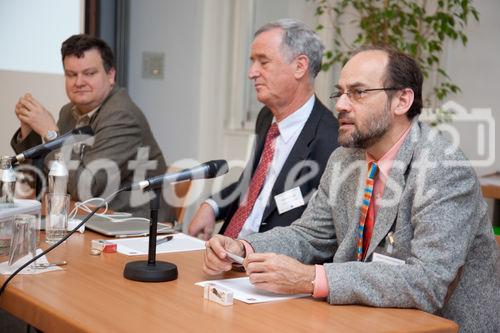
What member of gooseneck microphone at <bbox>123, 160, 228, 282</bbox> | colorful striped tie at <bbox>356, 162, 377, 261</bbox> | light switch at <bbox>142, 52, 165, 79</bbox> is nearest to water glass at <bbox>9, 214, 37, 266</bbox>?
gooseneck microphone at <bbox>123, 160, 228, 282</bbox>

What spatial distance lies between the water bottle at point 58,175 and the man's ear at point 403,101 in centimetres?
115

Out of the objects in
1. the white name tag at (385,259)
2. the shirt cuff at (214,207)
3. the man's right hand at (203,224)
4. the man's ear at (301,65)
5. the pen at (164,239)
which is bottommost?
the man's right hand at (203,224)

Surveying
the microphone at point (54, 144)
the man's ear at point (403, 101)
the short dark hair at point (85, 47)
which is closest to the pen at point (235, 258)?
the man's ear at point (403, 101)

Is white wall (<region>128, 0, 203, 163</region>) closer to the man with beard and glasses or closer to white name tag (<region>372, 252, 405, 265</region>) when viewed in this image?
the man with beard and glasses

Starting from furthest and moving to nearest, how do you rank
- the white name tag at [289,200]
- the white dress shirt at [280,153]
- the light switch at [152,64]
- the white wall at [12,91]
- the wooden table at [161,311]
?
the light switch at [152,64] < the white wall at [12,91] < the white dress shirt at [280,153] < the white name tag at [289,200] < the wooden table at [161,311]

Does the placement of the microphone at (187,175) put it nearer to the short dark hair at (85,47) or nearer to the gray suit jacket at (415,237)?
the gray suit jacket at (415,237)

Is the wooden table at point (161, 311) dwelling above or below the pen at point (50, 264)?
above

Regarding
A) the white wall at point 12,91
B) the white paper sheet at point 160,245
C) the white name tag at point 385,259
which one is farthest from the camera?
the white wall at point 12,91

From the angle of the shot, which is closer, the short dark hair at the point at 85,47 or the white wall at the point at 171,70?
the short dark hair at the point at 85,47

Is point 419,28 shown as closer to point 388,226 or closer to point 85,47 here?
point 85,47

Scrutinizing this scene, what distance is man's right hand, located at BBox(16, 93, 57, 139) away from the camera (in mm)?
3361

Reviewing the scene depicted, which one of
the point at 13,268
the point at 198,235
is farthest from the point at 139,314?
the point at 198,235

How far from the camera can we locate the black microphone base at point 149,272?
6.04 feet

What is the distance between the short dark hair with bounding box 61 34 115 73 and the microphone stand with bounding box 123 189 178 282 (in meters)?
1.91
